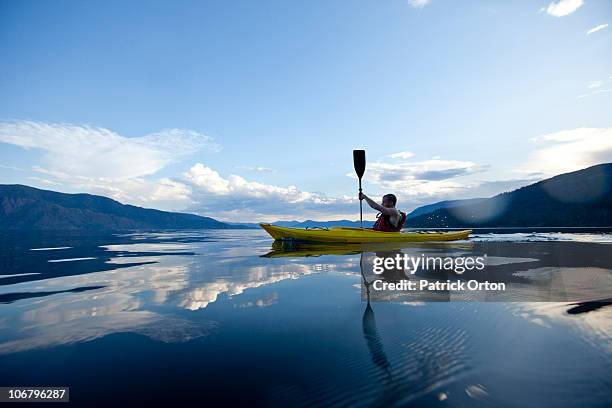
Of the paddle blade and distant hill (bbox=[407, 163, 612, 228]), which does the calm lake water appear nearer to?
the paddle blade

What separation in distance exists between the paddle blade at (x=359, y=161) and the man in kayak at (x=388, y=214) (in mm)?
2148

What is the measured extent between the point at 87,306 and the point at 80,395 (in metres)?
4.18

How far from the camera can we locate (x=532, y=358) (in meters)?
3.41

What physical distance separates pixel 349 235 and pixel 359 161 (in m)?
5.14

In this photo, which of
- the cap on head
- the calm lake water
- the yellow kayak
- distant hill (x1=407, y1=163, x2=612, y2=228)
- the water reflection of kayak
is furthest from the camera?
distant hill (x1=407, y1=163, x2=612, y2=228)

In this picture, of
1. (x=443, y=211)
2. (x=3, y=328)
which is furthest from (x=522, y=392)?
(x=443, y=211)

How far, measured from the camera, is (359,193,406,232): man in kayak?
17.3 metres

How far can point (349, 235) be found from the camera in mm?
18672

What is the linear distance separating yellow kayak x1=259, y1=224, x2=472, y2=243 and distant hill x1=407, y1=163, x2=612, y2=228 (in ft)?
400

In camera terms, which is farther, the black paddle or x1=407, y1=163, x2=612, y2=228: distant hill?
x1=407, y1=163, x2=612, y2=228: distant hill

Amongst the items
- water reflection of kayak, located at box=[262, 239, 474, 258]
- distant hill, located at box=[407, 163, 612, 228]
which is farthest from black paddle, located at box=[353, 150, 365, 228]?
distant hill, located at box=[407, 163, 612, 228]

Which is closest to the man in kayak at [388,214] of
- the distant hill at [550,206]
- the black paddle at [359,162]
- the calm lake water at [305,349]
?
the black paddle at [359,162]

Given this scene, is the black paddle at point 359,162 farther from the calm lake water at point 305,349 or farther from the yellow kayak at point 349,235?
the calm lake water at point 305,349

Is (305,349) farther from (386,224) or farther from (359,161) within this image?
(359,161)
